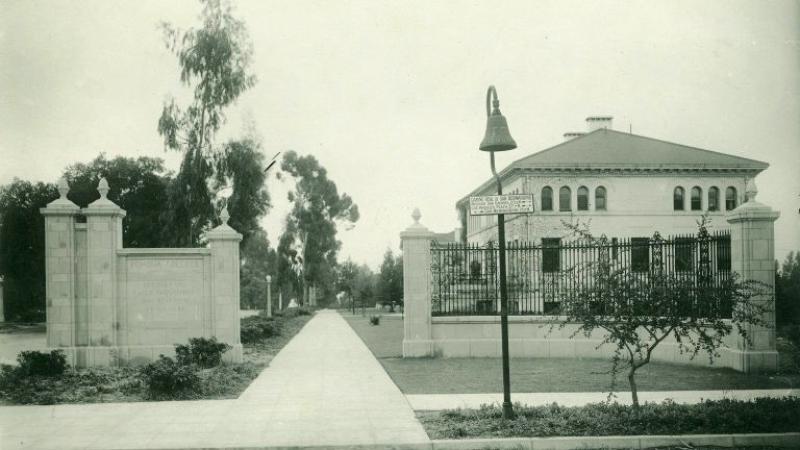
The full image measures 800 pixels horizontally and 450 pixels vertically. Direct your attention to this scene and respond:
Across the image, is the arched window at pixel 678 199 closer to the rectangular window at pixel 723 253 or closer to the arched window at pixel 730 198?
the arched window at pixel 730 198

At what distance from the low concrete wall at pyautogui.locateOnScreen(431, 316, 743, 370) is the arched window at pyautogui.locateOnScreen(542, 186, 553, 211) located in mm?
28397

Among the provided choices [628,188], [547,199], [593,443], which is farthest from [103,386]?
[628,188]

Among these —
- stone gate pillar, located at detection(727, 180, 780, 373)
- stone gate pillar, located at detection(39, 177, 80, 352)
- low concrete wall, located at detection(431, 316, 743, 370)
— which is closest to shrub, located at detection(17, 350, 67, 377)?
stone gate pillar, located at detection(39, 177, 80, 352)

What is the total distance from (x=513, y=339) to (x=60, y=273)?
10.4 m

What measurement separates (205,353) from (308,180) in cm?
4570

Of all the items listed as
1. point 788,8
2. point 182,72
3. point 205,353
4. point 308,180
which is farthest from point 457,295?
point 308,180

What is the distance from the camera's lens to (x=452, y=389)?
11.2 meters

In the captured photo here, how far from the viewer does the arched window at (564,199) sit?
44031mm

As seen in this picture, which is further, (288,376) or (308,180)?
(308,180)

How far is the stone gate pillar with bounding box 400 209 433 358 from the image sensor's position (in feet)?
53.3

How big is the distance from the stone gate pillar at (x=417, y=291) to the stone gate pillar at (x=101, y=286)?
6.69 metres

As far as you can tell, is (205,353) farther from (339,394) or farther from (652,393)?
(652,393)

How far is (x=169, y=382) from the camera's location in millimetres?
10633

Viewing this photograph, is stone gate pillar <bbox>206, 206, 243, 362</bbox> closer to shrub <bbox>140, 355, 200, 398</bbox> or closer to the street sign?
shrub <bbox>140, 355, 200, 398</bbox>
